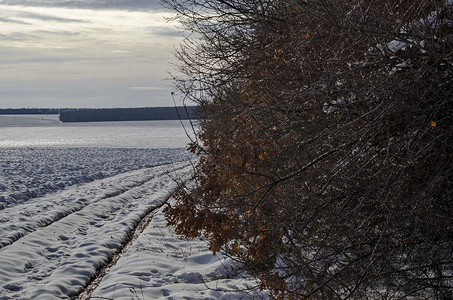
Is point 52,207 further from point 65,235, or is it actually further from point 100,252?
point 100,252

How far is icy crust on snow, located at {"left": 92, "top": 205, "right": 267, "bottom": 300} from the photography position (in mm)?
6938

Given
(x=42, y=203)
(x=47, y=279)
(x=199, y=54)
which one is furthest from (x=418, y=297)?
(x=42, y=203)

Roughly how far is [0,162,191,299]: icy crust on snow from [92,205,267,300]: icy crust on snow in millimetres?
548

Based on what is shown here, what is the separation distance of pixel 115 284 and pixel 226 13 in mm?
4958

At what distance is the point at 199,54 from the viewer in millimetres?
11242

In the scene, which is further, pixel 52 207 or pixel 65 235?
pixel 52 207

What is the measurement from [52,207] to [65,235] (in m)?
3.15

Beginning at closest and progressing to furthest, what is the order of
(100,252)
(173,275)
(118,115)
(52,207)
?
(173,275) < (100,252) < (52,207) < (118,115)

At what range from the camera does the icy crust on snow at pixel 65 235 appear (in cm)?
768

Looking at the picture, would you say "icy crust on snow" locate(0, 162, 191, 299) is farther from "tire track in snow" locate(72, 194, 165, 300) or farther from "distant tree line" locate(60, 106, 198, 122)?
"distant tree line" locate(60, 106, 198, 122)

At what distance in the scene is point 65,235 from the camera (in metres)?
10.9

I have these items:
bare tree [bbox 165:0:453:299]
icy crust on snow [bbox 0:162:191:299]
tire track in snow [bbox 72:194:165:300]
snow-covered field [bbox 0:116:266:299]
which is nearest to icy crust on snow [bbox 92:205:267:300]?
snow-covered field [bbox 0:116:266:299]

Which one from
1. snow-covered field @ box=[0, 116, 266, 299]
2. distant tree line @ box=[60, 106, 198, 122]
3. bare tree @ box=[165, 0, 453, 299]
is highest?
distant tree line @ box=[60, 106, 198, 122]

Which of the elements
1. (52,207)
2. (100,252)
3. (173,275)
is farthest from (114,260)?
(52,207)
